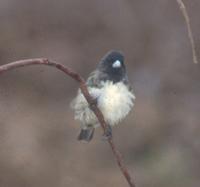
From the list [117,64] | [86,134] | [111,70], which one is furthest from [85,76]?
[117,64]

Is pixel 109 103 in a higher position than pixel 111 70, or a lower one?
lower

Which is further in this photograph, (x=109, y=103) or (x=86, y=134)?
(x=86, y=134)

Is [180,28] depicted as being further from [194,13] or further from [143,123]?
[143,123]

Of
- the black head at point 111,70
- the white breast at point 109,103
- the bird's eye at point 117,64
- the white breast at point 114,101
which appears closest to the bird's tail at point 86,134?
the white breast at point 109,103

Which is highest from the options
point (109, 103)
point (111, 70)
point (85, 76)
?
point (85, 76)

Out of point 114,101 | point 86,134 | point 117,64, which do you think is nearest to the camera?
point 117,64

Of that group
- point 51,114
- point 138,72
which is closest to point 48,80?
point 51,114

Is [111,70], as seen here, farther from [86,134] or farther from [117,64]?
[86,134]
